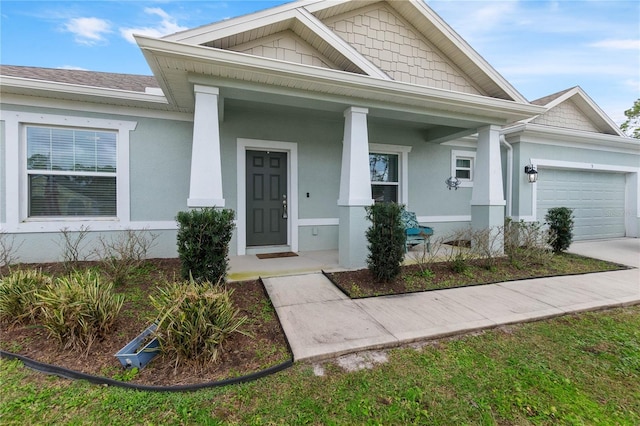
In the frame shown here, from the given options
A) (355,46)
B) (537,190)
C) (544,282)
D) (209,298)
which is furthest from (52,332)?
(537,190)

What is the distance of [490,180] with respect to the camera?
5.98 m

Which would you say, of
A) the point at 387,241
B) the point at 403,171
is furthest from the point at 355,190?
the point at 403,171

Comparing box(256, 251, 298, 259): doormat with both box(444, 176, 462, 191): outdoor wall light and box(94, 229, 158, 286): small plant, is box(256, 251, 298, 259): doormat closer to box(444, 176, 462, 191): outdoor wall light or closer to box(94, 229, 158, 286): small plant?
box(94, 229, 158, 286): small plant

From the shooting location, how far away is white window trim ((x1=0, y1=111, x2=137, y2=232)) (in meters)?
4.69

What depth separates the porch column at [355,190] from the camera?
478cm

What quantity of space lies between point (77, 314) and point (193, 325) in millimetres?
1095

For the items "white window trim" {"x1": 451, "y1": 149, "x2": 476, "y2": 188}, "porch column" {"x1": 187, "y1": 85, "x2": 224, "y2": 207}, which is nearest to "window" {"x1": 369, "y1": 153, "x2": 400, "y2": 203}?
"white window trim" {"x1": 451, "y1": 149, "x2": 476, "y2": 188}

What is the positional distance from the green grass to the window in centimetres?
497

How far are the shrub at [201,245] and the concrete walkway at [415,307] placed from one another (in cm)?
90

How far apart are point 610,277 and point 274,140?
21.9ft

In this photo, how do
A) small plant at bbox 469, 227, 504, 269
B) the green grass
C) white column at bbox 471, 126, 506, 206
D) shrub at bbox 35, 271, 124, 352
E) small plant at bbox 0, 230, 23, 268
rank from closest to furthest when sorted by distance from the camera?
1. the green grass
2. shrub at bbox 35, 271, 124, 352
3. small plant at bbox 0, 230, 23, 268
4. small plant at bbox 469, 227, 504, 269
5. white column at bbox 471, 126, 506, 206

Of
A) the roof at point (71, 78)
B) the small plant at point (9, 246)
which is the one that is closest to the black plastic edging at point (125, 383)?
the small plant at point (9, 246)

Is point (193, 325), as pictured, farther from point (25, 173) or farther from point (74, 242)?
point (25, 173)

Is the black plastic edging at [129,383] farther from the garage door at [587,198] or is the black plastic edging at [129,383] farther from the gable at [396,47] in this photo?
the garage door at [587,198]
